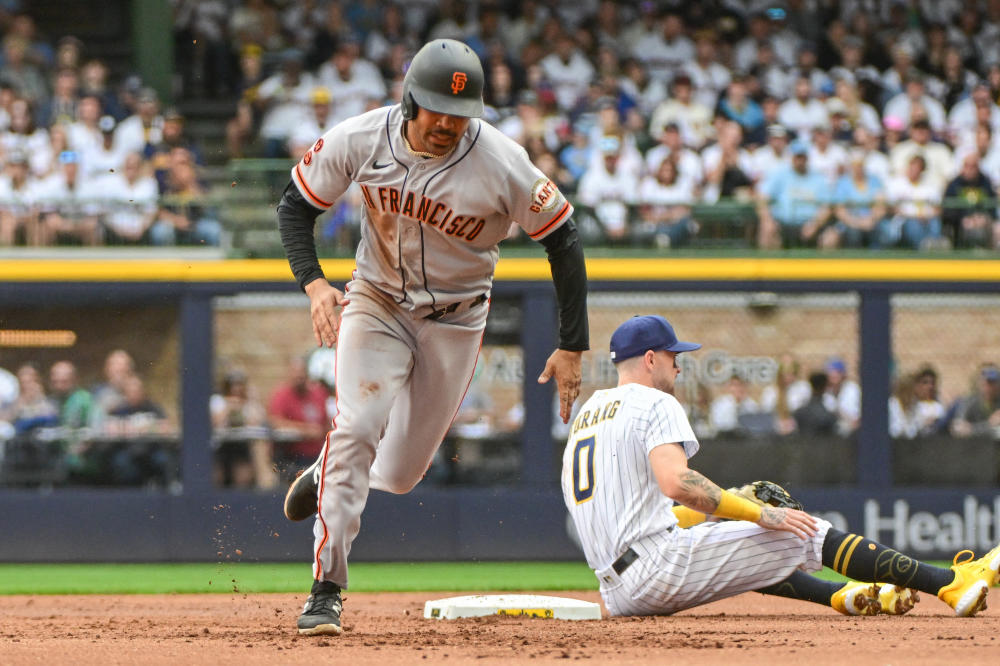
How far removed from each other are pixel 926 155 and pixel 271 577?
687cm

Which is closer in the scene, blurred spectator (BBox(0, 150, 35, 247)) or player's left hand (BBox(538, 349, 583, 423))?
player's left hand (BBox(538, 349, 583, 423))

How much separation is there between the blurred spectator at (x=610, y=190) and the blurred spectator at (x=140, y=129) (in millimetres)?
3815

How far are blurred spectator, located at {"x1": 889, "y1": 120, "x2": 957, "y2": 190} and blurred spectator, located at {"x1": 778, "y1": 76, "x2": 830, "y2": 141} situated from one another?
0.75 metres

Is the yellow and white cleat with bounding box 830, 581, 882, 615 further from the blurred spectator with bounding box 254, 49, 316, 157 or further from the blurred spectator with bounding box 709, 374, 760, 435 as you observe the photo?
the blurred spectator with bounding box 254, 49, 316, 157

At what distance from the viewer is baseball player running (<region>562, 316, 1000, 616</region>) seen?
5445mm

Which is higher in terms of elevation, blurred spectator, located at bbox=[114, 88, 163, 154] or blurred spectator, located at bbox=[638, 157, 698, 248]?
blurred spectator, located at bbox=[114, 88, 163, 154]

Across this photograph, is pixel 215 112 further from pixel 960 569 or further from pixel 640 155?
pixel 960 569

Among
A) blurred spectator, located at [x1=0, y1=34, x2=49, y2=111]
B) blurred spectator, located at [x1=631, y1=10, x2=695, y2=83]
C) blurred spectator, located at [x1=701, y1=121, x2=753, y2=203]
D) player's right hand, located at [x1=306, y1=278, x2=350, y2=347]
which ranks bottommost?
player's right hand, located at [x1=306, y1=278, x2=350, y2=347]

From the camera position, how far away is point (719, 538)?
552cm

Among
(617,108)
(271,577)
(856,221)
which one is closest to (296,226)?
(271,577)

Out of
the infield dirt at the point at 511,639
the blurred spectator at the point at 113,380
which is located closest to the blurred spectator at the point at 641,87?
the blurred spectator at the point at 113,380

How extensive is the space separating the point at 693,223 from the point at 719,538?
614cm

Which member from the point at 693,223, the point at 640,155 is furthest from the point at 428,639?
the point at 640,155

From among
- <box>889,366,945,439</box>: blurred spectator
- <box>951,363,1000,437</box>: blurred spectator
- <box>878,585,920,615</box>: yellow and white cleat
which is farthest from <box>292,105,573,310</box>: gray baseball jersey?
<box>951,363,1000,437</box>: blurred spectator
